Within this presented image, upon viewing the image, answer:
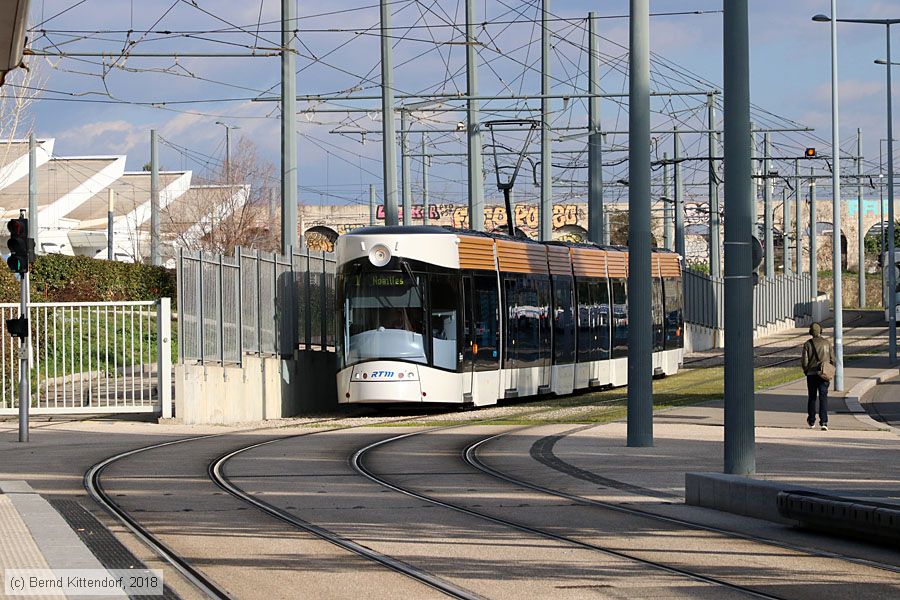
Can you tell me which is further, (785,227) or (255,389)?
(785,227)

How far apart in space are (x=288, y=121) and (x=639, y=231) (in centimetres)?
1092

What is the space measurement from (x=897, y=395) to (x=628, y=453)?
17.4 meters

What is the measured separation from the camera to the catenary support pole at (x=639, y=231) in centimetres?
1816

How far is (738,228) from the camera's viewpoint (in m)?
13.9

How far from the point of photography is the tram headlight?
24.7m

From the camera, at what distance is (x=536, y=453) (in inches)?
701

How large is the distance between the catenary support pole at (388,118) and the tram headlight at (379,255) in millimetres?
6854

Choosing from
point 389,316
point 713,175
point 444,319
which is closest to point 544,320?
point 444,319

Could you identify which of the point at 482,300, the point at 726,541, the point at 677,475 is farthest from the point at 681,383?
the point at 726,541

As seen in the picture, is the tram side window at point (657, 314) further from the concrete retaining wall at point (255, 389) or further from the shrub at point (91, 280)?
the shrub at point (91, 280)

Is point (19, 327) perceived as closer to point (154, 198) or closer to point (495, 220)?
point (154, 198)

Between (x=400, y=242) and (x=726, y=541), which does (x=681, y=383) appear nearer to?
(x=400, y=242)

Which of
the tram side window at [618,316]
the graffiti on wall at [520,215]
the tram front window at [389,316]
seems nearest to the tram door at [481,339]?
the tram front window at [389,316]

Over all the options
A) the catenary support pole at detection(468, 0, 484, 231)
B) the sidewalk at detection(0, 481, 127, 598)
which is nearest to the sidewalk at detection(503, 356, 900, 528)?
the sidewalk at detection(0, 481, 127, 598)
